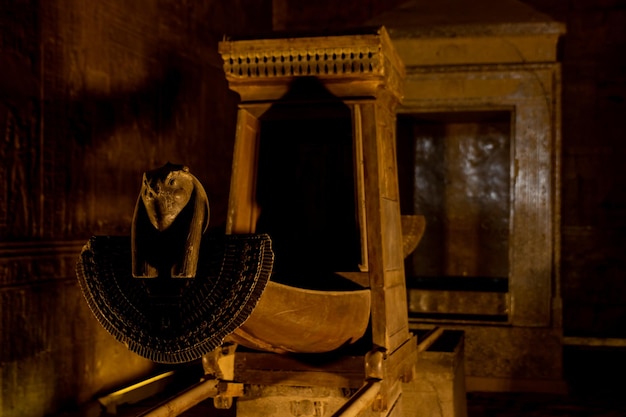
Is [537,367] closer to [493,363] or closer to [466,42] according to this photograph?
[493,363]

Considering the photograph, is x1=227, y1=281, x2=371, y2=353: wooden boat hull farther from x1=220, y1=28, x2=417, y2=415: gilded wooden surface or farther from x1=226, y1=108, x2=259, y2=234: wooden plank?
x1=226, y1=108, x2=259, y2=234: wooden plank

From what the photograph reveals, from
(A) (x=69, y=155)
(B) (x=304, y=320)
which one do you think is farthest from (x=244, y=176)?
(A) (x=69, y=155)

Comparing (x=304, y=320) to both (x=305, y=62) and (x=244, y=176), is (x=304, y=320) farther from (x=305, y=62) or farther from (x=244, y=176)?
(x=305, y=62)

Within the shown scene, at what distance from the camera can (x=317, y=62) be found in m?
3.93

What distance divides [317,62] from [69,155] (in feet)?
9.33

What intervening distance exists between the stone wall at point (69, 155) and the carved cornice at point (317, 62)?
3.07ft

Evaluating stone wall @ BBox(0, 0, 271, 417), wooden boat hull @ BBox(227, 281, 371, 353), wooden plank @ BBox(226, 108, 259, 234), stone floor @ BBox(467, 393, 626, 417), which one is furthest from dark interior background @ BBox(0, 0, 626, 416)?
stone floor @ BBox(467, 393, 626, 417)

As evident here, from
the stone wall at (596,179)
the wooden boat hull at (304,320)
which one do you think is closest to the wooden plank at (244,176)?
the wooden boat hull at (304,320)

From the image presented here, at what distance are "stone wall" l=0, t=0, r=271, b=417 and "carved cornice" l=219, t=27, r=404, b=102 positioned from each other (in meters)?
0.94

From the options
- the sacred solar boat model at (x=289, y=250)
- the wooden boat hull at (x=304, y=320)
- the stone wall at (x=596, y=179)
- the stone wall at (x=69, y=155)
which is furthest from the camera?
the stone wall at (x=596, y=179)

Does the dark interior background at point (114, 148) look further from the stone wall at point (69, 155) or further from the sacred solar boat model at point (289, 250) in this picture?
the sacred solar boat model at point (289, 250)

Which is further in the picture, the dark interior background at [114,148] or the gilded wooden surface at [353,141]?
the dark interior background at [114,148]

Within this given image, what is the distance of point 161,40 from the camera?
7465mm

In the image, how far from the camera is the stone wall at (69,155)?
530cm
